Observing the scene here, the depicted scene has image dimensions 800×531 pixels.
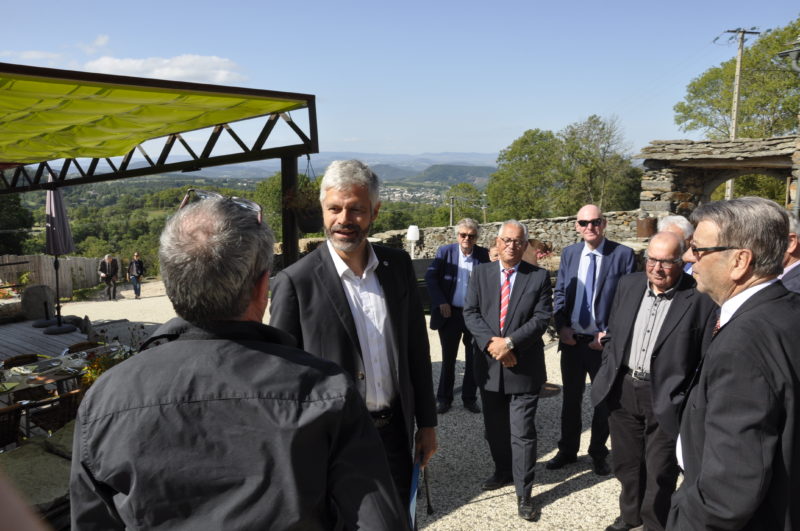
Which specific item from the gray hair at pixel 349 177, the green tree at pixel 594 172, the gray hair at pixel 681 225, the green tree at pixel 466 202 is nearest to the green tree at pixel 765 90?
the green tree at pixel 594 172

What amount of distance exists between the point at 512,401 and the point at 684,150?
11.9 meters

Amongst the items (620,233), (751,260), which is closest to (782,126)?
(620,233)

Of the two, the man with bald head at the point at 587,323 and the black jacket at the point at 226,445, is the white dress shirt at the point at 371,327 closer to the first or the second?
the black jacket at the point at 226,445

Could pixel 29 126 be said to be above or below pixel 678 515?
above

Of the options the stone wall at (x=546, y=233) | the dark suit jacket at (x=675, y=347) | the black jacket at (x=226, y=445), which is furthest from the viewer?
the stone wall at (x=546, y=233)

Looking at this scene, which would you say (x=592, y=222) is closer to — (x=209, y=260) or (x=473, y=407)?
(x=473, y=407)

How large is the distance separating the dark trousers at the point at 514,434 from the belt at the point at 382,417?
1.55 meters

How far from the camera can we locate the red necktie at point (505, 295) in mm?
3795

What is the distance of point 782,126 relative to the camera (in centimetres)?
2747

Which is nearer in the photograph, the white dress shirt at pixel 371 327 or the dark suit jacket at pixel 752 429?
the dark suit jacket at pixel 752 429

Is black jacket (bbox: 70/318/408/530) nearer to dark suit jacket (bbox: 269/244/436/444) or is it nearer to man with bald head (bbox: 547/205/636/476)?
dark suit jacket (bbox: 269/244/436/444)

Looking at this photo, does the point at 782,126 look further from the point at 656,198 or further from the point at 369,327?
the point at 369,327

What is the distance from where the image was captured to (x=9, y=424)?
4.07 m

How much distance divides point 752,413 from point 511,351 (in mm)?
2072
